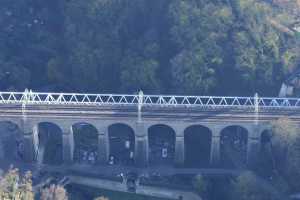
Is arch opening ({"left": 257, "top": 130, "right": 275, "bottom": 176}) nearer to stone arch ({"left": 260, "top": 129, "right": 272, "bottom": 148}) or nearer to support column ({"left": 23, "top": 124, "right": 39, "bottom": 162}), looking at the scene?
stone arch ({"left": 260, "top": 129, "right": 272, "bottom": 148})

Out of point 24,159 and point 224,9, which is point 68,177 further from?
A: point 224,9

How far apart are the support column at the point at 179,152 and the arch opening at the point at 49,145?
571 inches

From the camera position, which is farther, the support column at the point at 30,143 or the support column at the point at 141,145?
the support column at the point at 30,143

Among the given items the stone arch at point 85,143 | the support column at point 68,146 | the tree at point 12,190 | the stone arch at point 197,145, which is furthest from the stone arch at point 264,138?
the tree at point 12,190

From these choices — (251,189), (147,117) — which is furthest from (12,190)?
(251,189)

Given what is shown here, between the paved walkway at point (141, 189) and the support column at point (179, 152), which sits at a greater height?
the support column at point (179, 152)

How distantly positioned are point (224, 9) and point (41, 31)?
2947 cm

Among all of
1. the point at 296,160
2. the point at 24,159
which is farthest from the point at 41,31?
the point at 296,160

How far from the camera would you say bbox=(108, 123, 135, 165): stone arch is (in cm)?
7919

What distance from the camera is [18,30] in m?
96.2

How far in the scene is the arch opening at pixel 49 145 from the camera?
7894cm

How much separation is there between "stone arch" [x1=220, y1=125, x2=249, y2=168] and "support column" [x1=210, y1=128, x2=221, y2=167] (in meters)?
1.03

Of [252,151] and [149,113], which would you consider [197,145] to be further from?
[149,113]

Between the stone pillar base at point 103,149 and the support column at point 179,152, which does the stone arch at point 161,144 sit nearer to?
the support column at point 179,152
